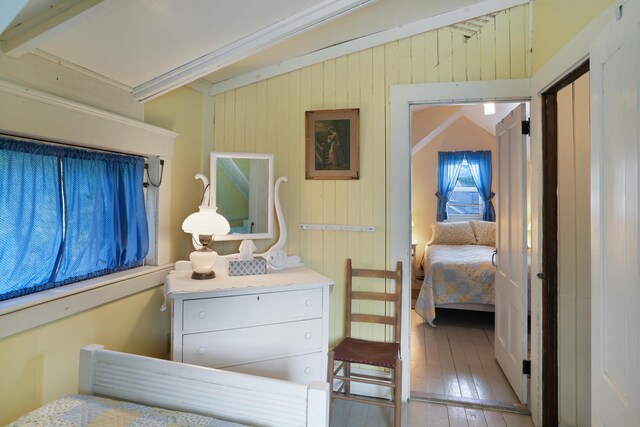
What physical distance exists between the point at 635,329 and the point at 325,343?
1.49 m

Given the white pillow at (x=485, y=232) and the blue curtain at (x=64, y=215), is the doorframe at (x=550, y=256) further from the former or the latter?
the white pillow at (x=485, y=232)

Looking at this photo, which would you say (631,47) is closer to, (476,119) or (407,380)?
(407,380)

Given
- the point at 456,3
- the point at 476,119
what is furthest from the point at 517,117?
the point at 476,119

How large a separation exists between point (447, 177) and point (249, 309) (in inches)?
179

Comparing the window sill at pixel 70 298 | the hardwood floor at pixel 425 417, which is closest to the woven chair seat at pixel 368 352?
the hardwood floor at pixel 425 417

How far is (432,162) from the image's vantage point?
18.5ft

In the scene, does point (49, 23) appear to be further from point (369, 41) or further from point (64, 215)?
point (369, 41)

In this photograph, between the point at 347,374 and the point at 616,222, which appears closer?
the point at 616,222

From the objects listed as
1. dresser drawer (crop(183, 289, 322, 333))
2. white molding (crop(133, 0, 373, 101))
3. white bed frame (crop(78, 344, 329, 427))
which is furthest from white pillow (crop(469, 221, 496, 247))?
white bed frame (crop(78, 344, 329, 427))

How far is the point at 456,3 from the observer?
213cm

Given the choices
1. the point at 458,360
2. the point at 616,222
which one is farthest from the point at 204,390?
the point at 458,360

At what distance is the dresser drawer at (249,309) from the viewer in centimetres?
177

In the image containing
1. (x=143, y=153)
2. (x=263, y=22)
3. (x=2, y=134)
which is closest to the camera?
(x=2, y=134)

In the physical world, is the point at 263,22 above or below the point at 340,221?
above
